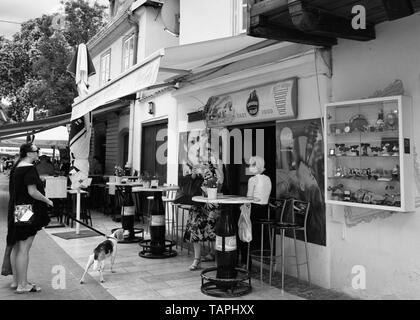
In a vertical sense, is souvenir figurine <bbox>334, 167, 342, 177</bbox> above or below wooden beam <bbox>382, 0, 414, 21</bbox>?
below

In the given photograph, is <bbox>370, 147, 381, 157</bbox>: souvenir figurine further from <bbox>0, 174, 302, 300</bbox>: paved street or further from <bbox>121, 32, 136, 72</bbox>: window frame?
<bbox>121, 32, 136, 72</bbox>: window frame

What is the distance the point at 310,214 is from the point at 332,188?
542 millimetres

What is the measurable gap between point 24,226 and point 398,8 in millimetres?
4573

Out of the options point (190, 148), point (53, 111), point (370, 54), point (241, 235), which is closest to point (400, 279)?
point (241, 235)

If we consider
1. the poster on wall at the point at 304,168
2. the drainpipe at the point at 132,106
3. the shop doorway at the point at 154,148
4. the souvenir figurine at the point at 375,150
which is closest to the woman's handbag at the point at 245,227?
the poster on wall at the point at 304,168

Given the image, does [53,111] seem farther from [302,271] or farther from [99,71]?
[302,271]

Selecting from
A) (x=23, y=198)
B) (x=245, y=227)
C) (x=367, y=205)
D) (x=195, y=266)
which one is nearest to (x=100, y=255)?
(x=23, y=198)

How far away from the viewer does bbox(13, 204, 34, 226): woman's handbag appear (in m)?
4.37

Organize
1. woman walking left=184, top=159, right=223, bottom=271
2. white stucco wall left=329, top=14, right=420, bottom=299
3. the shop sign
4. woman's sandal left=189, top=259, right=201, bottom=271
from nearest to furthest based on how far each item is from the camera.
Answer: white stucco wall left=329, top=14, right=420, bottom=299 < the shop sign < woman walking left=184, top=159, right=223, bottom=271 < woman's sandal left=189, top=259, right=201, bottom=271

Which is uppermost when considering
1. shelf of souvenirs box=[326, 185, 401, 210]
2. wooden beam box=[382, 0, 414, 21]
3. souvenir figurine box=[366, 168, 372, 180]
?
wooden beam box=[382, 0, 414, 21]

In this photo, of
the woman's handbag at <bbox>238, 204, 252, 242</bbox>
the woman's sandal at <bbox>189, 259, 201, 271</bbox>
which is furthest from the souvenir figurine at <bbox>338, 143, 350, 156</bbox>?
the woman's sandal at <bbox>189, 259, 201, 271</bbox>

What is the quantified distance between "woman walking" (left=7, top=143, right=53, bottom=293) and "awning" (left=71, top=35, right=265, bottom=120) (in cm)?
171

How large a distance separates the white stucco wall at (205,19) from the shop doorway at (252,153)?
1927 mm

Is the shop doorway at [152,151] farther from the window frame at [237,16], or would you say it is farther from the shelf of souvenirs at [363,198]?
the shelf of souvenirs at [363,198]
